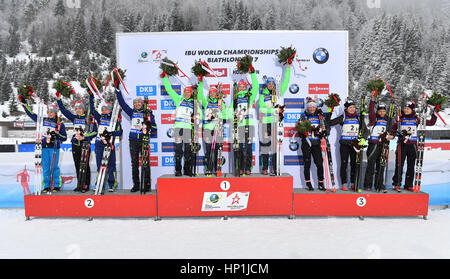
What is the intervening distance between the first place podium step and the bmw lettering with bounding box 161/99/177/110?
162 centimetres

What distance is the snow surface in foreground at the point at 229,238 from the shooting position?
3338 millimetres

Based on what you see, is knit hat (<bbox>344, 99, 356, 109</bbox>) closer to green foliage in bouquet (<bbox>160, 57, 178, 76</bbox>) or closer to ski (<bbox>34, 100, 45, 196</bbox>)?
green foliage in bouquet (<bbox>160, 57, 178, 76</bbox>)

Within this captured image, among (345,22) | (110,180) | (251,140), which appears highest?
(345,22)

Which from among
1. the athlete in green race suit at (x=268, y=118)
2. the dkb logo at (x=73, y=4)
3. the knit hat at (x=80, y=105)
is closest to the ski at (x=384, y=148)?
the athlete in green race suit at (x=268, y=118)

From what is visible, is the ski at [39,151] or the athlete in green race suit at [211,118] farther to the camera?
the athlete in green race suit at [211,118]

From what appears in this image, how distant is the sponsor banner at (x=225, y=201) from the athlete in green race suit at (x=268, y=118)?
0.90 meters

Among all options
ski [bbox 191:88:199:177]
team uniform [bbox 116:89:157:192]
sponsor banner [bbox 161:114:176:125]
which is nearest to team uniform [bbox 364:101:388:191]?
ski [bbox 191:88:199:177]

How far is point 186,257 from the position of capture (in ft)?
10.6

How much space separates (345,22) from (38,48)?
49.8 m

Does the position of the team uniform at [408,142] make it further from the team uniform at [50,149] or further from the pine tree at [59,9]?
the pine tree at [59,9]

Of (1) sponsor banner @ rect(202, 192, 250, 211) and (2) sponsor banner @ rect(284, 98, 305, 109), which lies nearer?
(1) sponsor banner @ rect(202, 192, 250, 211)

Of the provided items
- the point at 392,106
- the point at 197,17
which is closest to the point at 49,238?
the point at 392,106

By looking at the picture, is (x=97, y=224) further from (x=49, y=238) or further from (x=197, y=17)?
(x=197, y=17)

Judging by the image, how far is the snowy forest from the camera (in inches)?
1453
